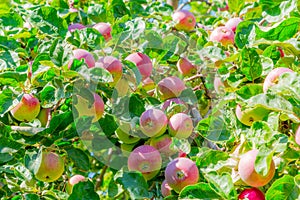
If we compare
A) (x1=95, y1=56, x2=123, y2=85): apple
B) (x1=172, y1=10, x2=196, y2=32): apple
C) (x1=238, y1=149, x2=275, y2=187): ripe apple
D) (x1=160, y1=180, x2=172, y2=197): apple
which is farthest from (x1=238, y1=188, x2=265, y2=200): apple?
(x1=172, y1=10, x2=196, y2=32): apple

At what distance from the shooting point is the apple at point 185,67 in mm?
1791

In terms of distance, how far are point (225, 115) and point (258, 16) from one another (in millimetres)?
672

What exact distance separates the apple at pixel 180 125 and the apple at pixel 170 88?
15cm

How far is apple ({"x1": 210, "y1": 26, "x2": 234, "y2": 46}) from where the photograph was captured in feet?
5.56

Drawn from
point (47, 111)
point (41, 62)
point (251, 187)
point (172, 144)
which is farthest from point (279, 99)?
point (47, 111)

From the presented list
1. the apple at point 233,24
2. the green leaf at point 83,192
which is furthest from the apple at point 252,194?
the apple at point 233,24

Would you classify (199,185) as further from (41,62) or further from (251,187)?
(41,62)

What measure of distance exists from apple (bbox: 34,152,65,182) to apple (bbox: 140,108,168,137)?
0.27 metres

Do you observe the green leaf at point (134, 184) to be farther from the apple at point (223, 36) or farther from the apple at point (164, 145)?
the apple at point (223, 36)

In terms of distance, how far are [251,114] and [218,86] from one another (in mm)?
314

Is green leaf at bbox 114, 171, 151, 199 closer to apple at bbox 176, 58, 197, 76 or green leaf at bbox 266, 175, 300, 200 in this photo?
green leaf at bbox 266, 175, 300, 200

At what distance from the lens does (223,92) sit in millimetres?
1531

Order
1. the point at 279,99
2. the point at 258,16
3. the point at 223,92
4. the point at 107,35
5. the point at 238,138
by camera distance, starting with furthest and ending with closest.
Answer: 1. the point at 258,16
2. the point at 107,35
3. the point at 223,92
4. the point at 238,138
5. the point at 279,99

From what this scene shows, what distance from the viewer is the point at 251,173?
1.08 m
